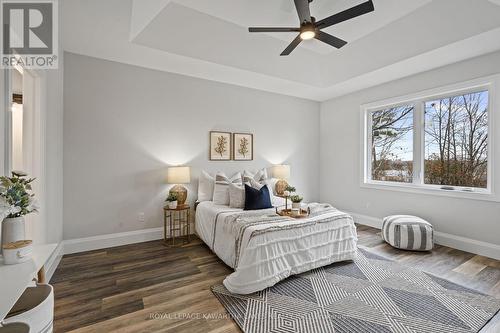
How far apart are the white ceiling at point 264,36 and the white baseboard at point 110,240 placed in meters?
2.67

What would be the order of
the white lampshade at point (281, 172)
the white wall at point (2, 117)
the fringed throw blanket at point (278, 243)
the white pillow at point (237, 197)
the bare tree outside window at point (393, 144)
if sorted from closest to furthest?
the white wall at point (2, 117) < the fringed throw blanket at point (278, 243) < the white pillow at point (237, 197) < the bare tree outside window at point (393, 144) < the white lampshade at point (281, 172)

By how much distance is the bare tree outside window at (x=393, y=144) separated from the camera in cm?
422

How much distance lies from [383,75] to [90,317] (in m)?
5.08

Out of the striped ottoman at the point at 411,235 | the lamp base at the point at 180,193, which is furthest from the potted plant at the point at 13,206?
the striped ottoman at the point at 411,235

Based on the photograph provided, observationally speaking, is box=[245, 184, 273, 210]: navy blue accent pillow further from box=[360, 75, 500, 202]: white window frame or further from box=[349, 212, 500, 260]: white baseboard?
box=[349, 212, 500, 260]: white baseboard

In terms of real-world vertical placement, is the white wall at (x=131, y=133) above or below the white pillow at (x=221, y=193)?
above

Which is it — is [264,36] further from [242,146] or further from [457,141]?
[457,141]

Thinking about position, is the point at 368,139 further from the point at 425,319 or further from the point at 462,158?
the point at 425,319

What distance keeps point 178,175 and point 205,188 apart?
54 cm

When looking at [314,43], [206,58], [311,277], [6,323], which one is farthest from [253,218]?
[314,43]

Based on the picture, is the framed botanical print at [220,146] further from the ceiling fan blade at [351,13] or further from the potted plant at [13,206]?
the potted plant at [13,206]

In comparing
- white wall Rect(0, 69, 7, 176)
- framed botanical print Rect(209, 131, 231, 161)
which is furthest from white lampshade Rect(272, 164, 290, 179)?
white wall Rect(0, 69, 7, 176)

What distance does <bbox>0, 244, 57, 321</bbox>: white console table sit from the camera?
1086 millimetres

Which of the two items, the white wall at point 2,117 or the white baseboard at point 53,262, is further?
the white baseboard at point 53,262
